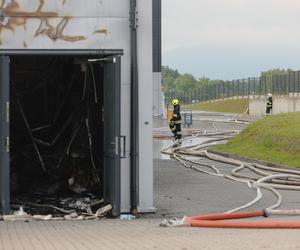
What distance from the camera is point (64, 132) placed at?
14.8 metres

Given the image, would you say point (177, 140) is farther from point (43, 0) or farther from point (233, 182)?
point (43, 0)

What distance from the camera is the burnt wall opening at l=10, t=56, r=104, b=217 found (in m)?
Answer: 13.3


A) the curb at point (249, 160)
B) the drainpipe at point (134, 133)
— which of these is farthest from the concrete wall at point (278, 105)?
the drainpipe at point (134, 133)

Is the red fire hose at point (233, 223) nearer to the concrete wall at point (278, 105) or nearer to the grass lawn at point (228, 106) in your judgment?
the concrete wall at point (278, 105)

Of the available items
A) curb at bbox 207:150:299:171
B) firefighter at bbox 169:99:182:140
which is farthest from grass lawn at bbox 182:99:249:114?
curb at bbox 207:150:299:171

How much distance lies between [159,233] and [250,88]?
7205cm

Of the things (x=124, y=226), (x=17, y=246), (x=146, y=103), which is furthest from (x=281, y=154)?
(x=17, y=246)

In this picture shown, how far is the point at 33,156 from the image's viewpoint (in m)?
14.7

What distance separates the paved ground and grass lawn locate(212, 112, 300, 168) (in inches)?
283

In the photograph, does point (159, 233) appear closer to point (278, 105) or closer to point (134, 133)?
point (134, 133)

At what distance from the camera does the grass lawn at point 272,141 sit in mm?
21589

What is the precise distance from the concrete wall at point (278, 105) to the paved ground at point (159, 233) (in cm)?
4128

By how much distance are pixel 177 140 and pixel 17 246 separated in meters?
20.2

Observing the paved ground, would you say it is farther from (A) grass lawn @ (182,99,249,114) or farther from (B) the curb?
(A) grass lawn @ (182,99,249,114)
